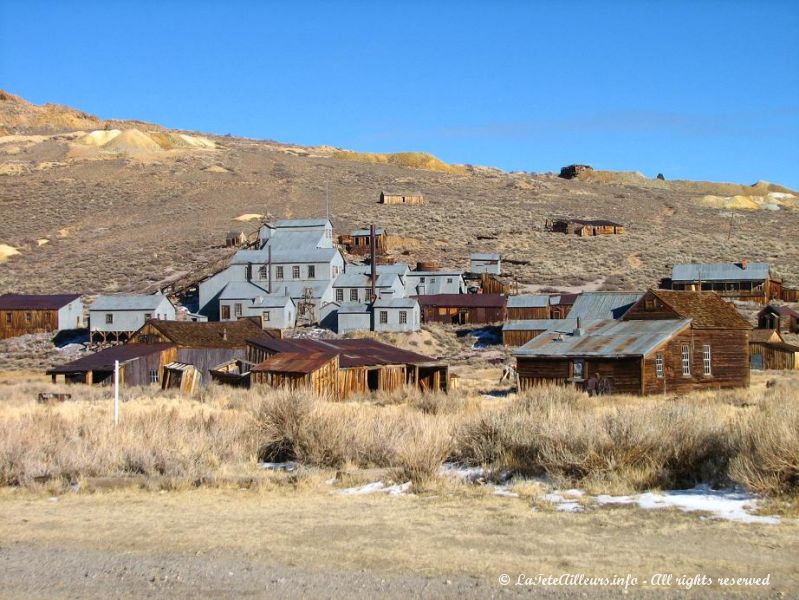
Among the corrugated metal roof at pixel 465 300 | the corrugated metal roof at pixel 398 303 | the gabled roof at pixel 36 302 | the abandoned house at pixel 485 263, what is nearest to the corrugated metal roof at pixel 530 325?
the corrugated metal roof at pixel 465 300

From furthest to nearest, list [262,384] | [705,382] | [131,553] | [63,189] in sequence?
[63,189]
[705,382]
[262,384]
[131,553]

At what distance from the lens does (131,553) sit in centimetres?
959

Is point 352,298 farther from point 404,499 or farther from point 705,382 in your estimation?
point 404,499

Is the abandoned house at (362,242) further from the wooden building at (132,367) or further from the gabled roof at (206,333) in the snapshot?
the wooden building at (132,367)

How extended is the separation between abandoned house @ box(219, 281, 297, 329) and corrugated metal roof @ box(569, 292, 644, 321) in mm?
19631

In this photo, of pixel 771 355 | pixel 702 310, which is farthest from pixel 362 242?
pixel 702 310

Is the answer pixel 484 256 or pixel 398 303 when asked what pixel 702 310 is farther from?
pixel 484 256

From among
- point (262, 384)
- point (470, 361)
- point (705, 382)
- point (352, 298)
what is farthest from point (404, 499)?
point (352, 298)

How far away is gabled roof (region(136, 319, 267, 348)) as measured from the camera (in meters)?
37.8

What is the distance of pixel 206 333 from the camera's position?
38969 millimetres

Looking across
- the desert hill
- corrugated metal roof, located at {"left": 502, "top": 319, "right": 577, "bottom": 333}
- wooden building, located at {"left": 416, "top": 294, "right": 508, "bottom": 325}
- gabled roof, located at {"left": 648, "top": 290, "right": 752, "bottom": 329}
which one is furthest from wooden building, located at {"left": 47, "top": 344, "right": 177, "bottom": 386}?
the desert hill

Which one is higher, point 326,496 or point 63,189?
point 63,189

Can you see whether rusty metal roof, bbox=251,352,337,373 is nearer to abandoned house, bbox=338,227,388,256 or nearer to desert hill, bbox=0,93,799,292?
desert hill, bbox=0,93,799,292

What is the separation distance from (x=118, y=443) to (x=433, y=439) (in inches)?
210
